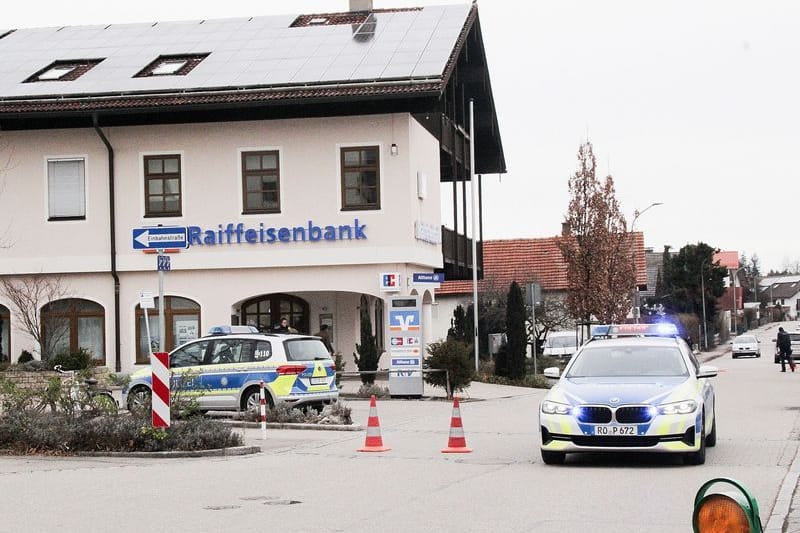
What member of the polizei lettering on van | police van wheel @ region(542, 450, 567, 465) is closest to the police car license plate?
police van wheel @ region(542, 450, 567, 465)

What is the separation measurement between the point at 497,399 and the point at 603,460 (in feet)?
49.0

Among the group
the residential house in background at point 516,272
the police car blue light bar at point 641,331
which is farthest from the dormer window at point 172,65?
the residential house in background at point 516,272

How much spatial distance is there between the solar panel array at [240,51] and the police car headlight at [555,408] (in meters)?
19.2

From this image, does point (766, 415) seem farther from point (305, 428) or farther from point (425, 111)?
point (425, 111)

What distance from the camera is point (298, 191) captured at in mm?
34750

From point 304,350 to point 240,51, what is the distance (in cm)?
1641

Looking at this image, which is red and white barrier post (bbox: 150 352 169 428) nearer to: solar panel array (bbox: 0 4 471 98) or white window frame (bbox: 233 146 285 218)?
Answer: solar panel array (bbox: 0 4 471 98)

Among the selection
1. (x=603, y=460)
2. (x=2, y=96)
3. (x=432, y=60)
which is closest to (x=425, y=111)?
(x=432, y=60)

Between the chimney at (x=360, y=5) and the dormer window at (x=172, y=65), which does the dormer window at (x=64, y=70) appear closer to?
the dormer window at (x=172, y=65)

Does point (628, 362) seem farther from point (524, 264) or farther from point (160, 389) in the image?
point (524, 264)

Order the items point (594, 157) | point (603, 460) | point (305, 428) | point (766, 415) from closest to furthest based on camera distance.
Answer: point (603, 460)
point (305, 428)
point (766, 415)
point (594, 157)

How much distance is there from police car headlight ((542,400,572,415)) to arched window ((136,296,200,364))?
2199cm

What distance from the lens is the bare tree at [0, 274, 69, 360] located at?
116ft

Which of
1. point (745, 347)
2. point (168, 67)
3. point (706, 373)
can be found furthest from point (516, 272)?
point (706, 373)
